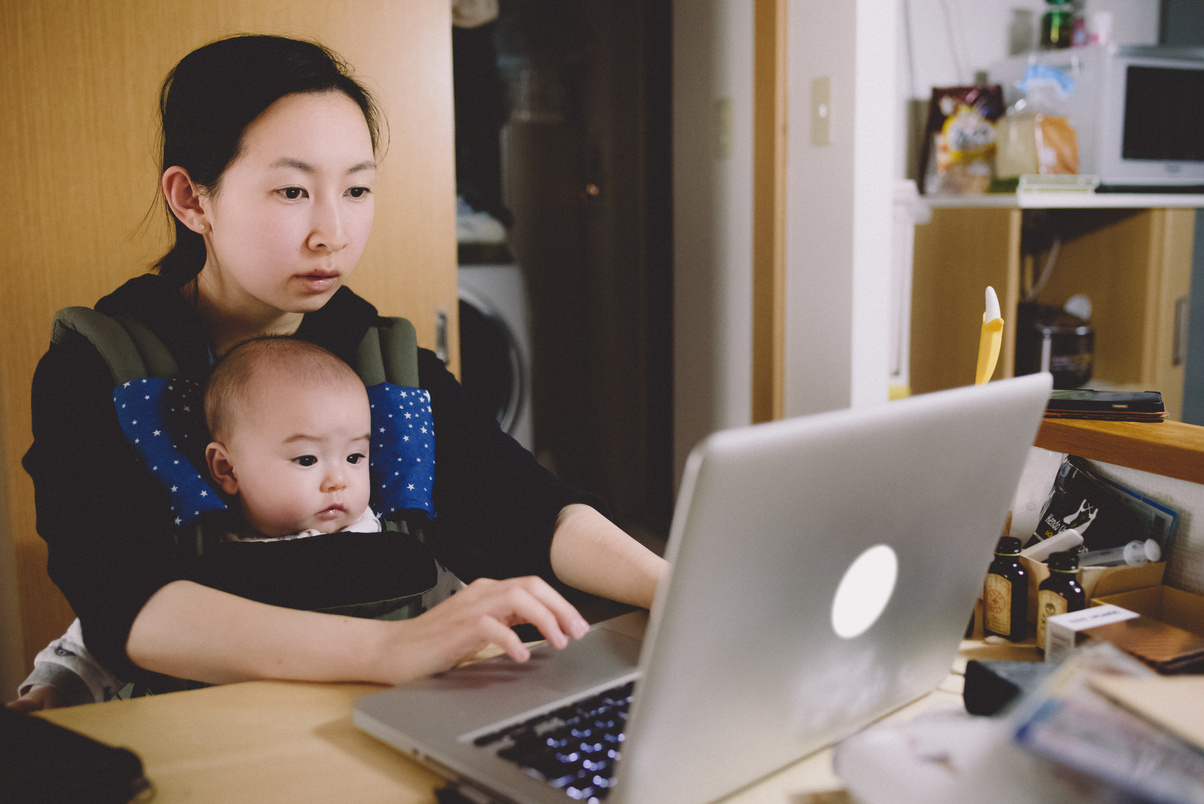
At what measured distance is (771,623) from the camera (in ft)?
1.67

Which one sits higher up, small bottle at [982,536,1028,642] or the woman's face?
the woman's face

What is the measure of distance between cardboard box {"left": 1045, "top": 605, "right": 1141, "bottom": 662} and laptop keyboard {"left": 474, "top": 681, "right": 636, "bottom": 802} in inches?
14.7

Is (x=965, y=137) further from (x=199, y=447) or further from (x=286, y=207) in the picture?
(x=199, y=447)

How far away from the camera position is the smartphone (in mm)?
1001

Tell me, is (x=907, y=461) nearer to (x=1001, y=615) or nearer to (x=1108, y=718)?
(x=1108, y=718)

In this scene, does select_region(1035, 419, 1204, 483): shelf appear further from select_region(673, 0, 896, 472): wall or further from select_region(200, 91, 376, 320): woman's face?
select_region(673, 0, 896, 472): wall

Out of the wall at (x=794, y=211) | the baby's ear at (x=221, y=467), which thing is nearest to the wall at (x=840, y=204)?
the wall at (x=794, y=211)

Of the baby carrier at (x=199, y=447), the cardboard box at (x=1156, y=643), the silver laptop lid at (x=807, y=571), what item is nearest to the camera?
the silver laptop lid at (x=807, y=571)

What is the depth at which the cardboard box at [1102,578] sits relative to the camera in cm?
85

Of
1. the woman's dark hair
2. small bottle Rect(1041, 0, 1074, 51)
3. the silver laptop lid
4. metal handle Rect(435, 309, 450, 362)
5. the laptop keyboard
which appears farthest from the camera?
small bottle Rect(1041, 0, 1074, 51)

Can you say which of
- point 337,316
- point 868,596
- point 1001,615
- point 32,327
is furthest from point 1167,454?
point 32,327

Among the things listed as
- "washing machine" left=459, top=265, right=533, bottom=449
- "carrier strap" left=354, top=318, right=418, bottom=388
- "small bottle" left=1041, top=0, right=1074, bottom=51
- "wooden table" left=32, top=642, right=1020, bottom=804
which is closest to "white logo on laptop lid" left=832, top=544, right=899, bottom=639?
"wooden table" left=32, top=642, right=1020, bottom=804

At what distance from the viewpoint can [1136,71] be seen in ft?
8.35

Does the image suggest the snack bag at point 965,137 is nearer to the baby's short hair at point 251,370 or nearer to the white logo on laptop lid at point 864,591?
the baby's short hair at point 251,370
